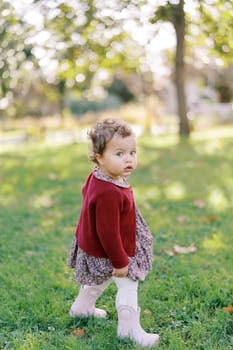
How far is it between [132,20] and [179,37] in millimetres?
1750

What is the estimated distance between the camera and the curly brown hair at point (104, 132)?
8.87 feet

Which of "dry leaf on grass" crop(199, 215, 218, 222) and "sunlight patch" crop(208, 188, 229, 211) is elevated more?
"dry leaf on grass" crop(199, 215, 218, 222)

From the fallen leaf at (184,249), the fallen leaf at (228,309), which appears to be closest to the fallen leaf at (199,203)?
the fallen leaf at (184,249)

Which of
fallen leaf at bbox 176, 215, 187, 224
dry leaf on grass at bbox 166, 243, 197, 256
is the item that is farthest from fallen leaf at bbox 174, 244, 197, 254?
fallen leaf at bbox 176, 215, 187, 224

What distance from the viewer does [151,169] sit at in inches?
338

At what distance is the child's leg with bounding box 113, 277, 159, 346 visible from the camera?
113 inches

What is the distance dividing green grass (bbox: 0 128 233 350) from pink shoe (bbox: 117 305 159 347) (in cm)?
5

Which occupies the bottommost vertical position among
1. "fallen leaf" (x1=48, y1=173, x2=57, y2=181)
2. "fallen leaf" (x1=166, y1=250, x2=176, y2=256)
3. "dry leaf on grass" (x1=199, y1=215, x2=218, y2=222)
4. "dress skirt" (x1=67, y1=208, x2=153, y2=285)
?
"fallen leaf" (x1=48, y1=173, x2=57, y2=181)

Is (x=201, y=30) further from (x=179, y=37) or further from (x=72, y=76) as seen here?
(x=72, y=76)

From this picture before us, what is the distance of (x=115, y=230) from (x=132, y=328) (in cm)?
57

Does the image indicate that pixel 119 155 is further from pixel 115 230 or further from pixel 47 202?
pixel 47 202

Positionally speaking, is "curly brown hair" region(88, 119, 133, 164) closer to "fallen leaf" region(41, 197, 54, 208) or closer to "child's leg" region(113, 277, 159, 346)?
"child's leg" region(113, 277, 159, 346)

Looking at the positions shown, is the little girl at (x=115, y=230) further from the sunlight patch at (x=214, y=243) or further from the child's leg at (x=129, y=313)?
the sunlight patch at (x=214, y=243)

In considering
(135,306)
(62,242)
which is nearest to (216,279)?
(135,306)
